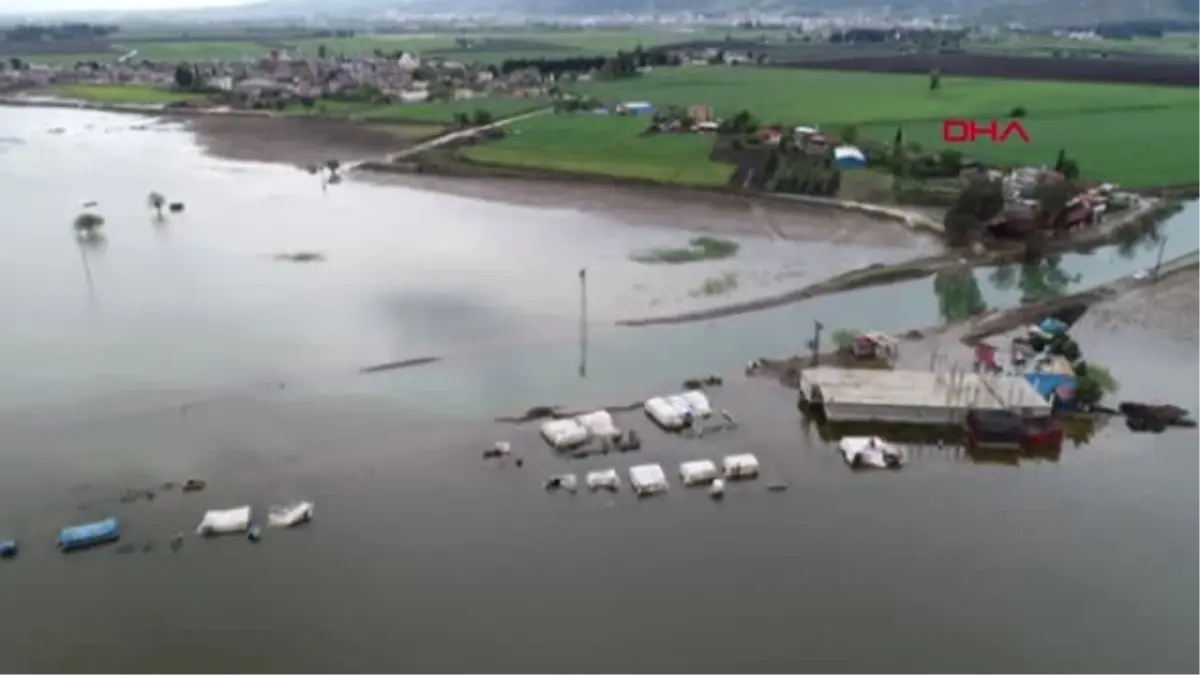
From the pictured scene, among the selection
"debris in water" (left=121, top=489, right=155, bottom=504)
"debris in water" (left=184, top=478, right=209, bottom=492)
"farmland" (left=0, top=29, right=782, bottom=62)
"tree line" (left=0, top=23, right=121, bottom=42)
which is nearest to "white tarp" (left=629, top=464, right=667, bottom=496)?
"debris in water" (left=184, top=478, right=209, bottom=492)

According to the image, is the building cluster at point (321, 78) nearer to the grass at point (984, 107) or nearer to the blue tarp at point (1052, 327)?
the grass at point (984, 107)

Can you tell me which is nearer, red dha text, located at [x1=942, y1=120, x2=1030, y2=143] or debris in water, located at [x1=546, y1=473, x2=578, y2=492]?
debris in water, located at [x1=546, y1=473, x2=578, y2=492]

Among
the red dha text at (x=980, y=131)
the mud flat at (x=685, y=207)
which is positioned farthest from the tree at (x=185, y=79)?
the red dha text at (x=980, y=131)

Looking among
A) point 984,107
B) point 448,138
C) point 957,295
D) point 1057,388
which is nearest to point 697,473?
point 1057,388

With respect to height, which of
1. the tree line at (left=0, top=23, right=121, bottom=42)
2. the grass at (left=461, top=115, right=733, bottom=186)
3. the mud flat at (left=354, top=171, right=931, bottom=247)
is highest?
the tree line at (left=0, top=23, right=121, bottom=42)

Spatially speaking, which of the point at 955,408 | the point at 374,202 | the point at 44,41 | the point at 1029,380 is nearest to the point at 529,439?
the point at 955,408

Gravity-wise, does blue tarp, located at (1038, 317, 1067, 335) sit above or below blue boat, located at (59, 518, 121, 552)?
→ above

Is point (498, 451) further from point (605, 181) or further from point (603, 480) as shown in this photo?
point (605, 181)

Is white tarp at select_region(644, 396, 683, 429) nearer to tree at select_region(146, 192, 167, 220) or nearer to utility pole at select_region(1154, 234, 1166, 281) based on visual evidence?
utility pole at select_region(1154, 234, 1166, 281)
